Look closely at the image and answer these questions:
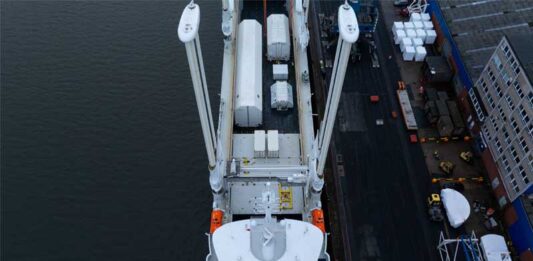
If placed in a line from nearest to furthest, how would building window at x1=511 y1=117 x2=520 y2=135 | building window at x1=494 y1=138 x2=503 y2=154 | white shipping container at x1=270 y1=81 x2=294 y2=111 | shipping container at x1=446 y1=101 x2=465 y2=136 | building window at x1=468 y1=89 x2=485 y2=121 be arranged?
building window at x1=511 y1=117 x2=520 y2=135
white shipping container at x1=270 y1=81 x2=294 y2=111
building window at x1=494 y1=138 x2=503 y2=154
building window at x1=468 y1=89 x2=485 y2=121
shipping container at x1=446 y1=101 x2=465 y2=136

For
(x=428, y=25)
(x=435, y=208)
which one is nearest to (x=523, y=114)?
(x=435, y=208)

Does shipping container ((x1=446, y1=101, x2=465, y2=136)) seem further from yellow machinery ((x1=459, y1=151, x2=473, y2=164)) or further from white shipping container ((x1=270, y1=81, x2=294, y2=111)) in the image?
white shipping container ((x1=270, y1=81, x2=294, y2=111))

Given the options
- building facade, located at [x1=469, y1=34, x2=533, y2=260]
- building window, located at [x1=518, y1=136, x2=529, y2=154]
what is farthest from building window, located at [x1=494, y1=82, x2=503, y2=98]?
building window, located at [x1=518, y1=136, x2=529, y2=154]

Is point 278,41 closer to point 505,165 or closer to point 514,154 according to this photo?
point 514,154

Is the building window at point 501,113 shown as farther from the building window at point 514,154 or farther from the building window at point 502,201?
the building window at point 502,201

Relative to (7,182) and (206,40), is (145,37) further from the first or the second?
(7,182)

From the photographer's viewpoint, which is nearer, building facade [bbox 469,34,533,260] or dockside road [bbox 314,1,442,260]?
building facade [bbox 469,34,533,260]

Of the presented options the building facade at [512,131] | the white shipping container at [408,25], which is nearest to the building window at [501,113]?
the building facade at [512,131]
